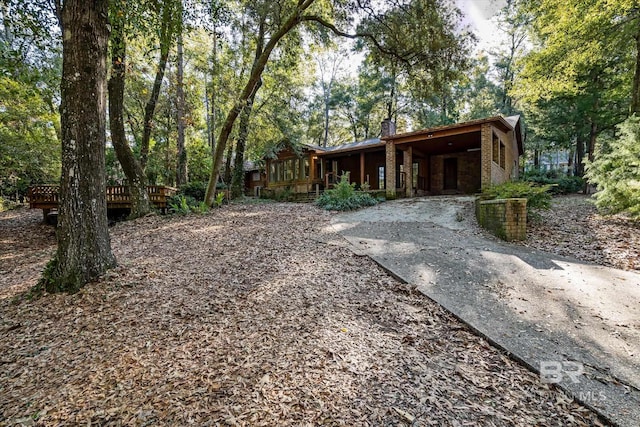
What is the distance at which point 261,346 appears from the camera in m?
2.83

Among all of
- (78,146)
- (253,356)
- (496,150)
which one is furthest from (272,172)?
(253,356)

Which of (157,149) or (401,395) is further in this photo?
(157,149)

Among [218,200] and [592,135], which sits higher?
[592,135]

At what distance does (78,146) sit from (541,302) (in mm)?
6375

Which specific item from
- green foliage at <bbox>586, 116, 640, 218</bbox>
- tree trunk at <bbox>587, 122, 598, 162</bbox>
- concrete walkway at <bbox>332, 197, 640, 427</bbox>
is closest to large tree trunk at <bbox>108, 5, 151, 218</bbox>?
concrete walkway at <bbox>332, 197, 640, 427</bbox>

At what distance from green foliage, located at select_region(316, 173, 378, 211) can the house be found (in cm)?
201

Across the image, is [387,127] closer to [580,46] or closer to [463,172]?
[463,172]

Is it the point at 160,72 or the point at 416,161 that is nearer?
the point at 160,72

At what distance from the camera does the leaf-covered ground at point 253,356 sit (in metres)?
2.13

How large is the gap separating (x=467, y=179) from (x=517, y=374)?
15.7 m

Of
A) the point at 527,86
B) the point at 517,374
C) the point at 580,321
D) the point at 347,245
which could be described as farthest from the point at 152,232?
the point at 527,86

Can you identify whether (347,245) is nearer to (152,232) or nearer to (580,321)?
(580,321)

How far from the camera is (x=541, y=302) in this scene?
3.74 meters

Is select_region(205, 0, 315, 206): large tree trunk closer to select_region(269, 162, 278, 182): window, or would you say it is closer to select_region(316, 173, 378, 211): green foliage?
select_region(316, 173, 378, 211): green foliage
